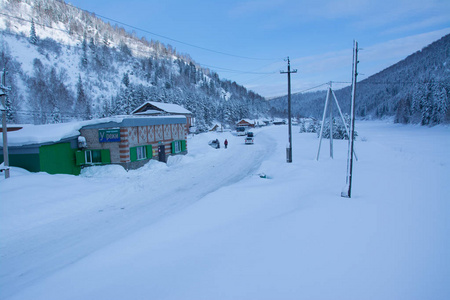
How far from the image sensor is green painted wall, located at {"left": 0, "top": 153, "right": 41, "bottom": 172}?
1684cm

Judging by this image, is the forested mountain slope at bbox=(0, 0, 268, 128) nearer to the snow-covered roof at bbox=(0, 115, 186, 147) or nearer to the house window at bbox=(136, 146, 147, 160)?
the house window at bbox=(136, 146, 147, 160)

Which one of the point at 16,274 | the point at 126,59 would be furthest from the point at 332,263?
the point at 126,59

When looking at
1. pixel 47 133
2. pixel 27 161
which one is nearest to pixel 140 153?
pixel 47 133

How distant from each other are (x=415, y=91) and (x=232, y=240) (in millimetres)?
93265

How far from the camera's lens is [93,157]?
2081 centimetres

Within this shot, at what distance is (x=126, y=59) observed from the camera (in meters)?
127

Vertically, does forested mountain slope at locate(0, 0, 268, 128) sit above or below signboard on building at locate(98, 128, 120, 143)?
above

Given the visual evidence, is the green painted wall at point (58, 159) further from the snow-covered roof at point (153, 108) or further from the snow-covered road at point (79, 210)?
the snow-covered roof at point (153, 108)

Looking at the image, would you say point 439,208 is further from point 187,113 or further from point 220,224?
point 187,113

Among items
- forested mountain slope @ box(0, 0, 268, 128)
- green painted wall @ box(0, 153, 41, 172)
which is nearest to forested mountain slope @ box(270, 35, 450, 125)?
green painted wall @ box(0, 153, 41, 172)

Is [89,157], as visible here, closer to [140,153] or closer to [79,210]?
[140,153]

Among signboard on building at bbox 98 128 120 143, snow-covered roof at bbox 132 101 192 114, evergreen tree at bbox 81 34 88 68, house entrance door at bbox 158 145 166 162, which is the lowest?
house entrance door at bbox 158 145 166 162

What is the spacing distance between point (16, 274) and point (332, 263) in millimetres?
8119

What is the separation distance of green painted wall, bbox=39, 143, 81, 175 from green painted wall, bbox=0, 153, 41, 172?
0.29 meters
